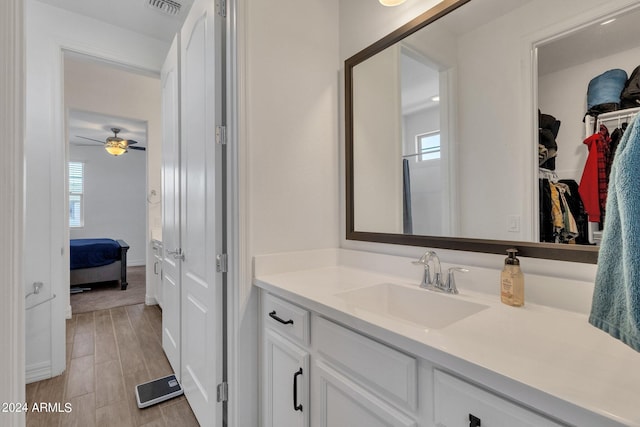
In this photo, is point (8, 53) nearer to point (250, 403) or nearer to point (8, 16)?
point (8, 16)

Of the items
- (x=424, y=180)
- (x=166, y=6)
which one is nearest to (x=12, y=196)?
(x=424, y=180)

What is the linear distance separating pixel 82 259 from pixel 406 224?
482cm

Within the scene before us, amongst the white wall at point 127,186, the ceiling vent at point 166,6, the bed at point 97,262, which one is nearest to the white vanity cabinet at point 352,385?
the ceiling vent at point 166,6

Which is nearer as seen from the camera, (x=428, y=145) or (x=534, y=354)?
(x=534, y=354)

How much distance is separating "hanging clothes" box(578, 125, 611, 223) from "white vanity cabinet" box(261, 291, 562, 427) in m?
0.66

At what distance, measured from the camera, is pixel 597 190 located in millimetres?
884

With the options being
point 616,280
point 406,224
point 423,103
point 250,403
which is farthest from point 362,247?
point 616,280

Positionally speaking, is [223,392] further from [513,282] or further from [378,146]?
[378,146]

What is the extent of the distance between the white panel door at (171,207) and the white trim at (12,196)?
1.38m

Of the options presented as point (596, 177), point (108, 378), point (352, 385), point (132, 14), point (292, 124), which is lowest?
point (108, 378)

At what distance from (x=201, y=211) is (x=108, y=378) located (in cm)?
157

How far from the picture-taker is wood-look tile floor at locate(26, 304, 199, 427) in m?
1.71

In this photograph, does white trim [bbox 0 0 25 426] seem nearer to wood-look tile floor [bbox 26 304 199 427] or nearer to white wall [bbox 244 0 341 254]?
white wall [bbox 244 0 341 254]

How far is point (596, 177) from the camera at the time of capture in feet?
2.91
